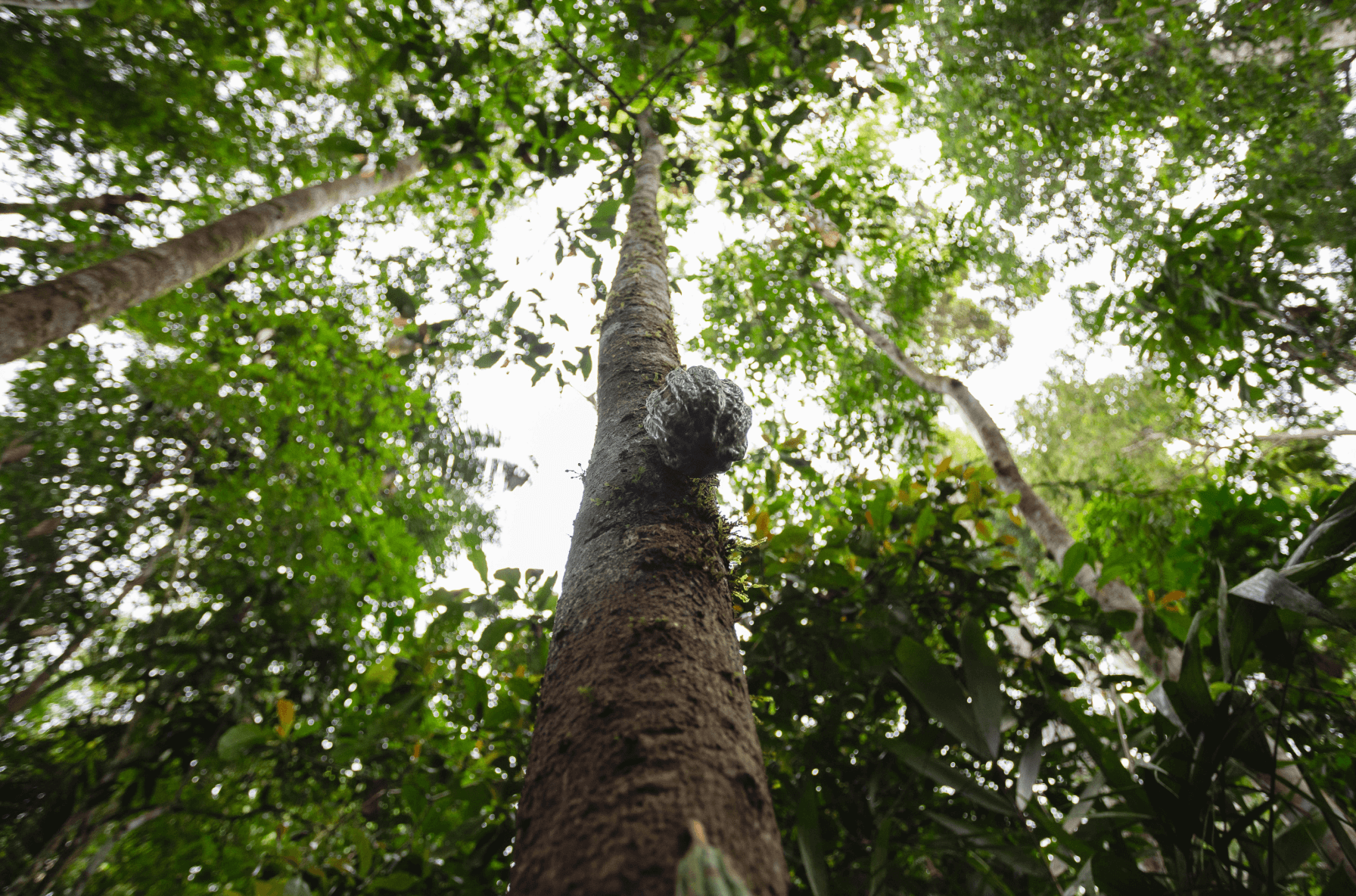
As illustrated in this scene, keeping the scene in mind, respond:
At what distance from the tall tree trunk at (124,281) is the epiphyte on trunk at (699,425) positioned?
253 centimetres

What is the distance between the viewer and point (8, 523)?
4582mm

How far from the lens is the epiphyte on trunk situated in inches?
40.3

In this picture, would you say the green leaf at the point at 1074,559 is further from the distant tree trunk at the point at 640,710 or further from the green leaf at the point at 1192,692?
the distant tree trunk at the point at 640,710

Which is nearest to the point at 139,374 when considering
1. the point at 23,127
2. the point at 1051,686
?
the point at 23,127

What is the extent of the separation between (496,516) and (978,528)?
A: 6909 millimetres

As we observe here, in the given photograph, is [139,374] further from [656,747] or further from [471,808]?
[656,747]

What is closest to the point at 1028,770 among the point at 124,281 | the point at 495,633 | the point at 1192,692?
the point at 1192,692

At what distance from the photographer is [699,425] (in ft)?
3.35

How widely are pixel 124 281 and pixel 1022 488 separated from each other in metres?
5.72

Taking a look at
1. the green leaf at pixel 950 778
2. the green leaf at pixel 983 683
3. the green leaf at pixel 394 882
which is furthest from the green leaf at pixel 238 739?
the green leaf at pixel 983 683

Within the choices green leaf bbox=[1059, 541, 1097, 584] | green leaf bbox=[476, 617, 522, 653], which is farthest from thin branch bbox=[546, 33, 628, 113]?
green leaf bbox=[1059, 541, 1097, 584]

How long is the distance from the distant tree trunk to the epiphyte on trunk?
5 centimetres

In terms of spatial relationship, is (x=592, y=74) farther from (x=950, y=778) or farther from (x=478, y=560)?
(x=950, y=778)

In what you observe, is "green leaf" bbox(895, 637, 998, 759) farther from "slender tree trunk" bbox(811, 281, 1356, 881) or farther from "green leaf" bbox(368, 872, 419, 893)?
"green leaf" bbox(368, 872, 419, 893)
